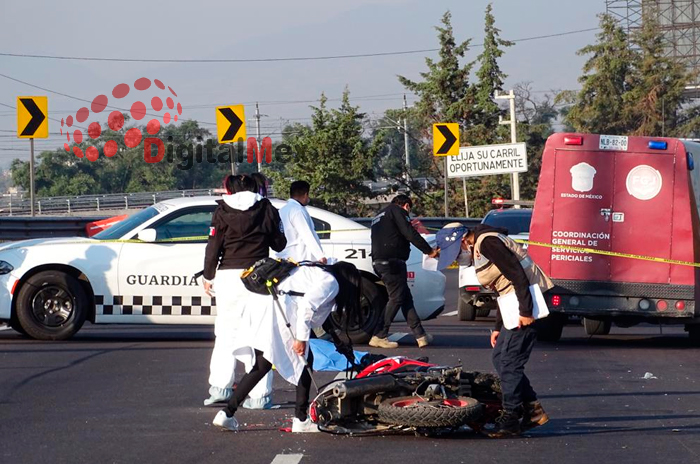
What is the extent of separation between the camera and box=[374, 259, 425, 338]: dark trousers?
13.0m

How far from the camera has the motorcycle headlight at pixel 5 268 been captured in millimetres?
12859

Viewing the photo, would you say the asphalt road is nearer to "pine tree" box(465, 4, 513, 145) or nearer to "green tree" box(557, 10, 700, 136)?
"pine tree" box(465, 4, 513, 145)

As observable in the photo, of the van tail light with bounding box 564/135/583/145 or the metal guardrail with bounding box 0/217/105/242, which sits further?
the metal guardrail with bounding box 0/217/105/242

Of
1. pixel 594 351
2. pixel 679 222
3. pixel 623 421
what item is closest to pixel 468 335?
pixel 594 351

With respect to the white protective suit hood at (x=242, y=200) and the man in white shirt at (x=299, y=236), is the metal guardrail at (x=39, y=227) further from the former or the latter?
the white protective suit hood at (x=242, y=200)

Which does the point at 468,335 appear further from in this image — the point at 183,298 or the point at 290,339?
the point at 290,339

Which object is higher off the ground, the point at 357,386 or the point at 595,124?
the point at 595,124

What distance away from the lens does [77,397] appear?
375 inches

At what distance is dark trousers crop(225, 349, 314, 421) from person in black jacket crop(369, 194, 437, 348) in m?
5.06

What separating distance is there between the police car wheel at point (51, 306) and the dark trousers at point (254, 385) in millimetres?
5426

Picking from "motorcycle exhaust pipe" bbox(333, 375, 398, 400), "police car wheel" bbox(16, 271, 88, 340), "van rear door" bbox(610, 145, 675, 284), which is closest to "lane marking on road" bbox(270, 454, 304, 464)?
"motorcycle exhaust pipe" bbox(333, 375, 398, 400)

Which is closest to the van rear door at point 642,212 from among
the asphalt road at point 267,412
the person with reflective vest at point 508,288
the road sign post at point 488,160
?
the asphalt road at point 267,412

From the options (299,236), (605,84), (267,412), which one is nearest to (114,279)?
(299,236)

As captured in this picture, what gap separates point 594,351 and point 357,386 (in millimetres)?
6219
